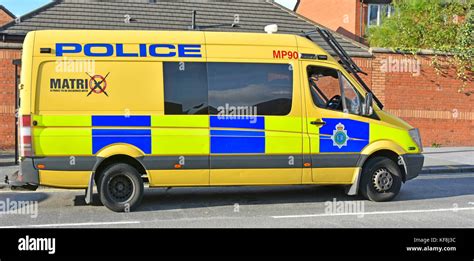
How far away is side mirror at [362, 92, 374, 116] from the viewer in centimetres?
720

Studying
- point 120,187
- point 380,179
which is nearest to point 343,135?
point 380,179

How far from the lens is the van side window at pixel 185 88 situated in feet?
22.0

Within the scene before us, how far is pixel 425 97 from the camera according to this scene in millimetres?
14922

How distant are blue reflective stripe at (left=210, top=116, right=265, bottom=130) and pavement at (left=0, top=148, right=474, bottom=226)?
127 centimetres

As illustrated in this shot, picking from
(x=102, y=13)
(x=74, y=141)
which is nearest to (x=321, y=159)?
(x=74, y=141)

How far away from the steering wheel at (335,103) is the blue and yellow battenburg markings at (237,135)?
1.16 m

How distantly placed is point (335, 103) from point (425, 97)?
8.84 meters

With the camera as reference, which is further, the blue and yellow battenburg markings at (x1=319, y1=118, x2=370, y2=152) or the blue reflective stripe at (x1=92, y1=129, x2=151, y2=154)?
the blue and yellow battenburg markings at (x1=319, y1=118, x2=370, y2=152)

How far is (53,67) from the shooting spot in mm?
6488

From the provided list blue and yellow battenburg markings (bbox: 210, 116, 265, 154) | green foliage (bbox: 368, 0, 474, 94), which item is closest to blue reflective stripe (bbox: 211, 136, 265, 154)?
blue and yellow battenburg markings (bbox: 210, 116, 265, 154)

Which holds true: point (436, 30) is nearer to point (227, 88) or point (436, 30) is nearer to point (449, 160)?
point (449, 160)

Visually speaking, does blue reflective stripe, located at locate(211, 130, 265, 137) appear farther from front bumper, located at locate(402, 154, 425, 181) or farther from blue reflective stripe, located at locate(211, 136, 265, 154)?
front bumper, located at locate(402, 154, 425, 181)

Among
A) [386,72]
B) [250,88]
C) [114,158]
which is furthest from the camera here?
[386,72]

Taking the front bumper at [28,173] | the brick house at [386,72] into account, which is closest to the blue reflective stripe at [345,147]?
the front bumper at [28,173]
